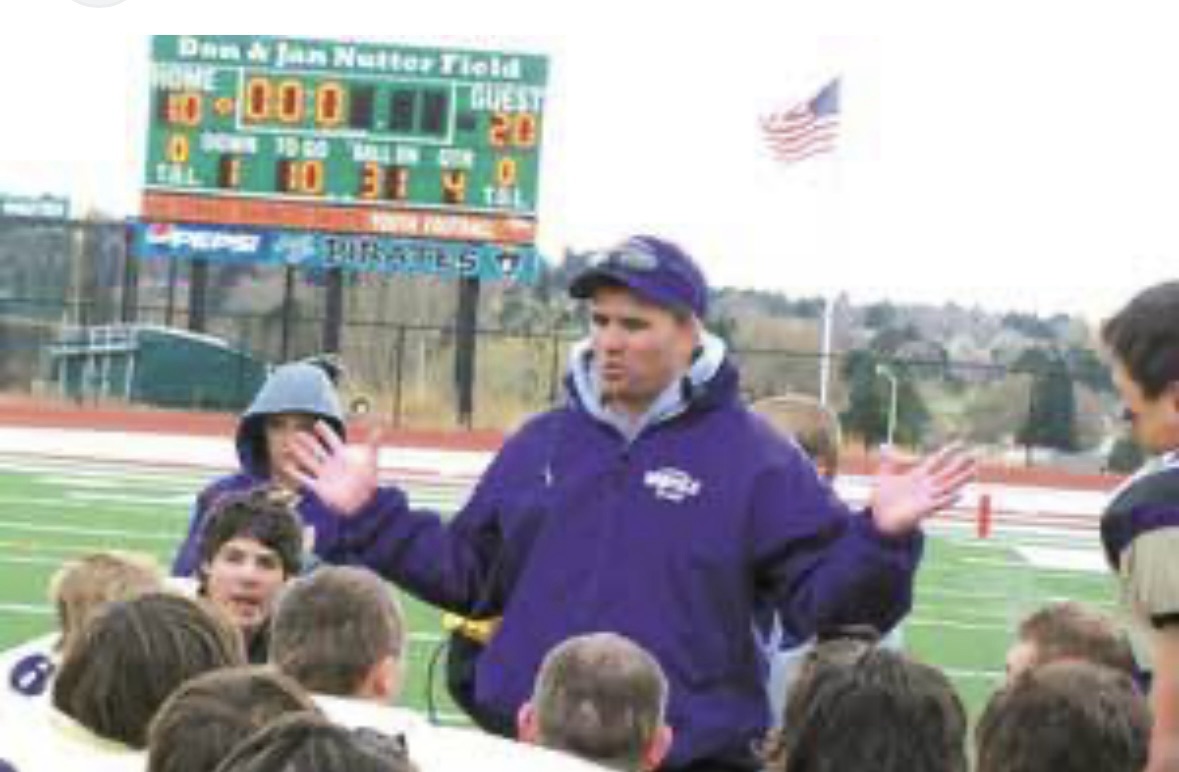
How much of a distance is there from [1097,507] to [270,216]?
34.8 feet

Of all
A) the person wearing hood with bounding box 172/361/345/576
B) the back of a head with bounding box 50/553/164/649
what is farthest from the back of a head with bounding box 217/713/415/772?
the person wearing hood with bounding box 172/361/345/576

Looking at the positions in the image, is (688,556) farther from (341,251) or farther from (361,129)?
(341,251)

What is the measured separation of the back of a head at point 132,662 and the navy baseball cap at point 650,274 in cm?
102

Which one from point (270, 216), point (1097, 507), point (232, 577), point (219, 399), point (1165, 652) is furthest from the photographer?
point (219, 399)

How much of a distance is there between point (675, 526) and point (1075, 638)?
3.64ft

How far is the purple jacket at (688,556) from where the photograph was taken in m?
3.88

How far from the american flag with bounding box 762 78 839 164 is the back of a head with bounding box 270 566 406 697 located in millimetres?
22173

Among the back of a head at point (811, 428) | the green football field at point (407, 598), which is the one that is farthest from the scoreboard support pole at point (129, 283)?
the back of a head at point (811, 428)

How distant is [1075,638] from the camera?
460cm

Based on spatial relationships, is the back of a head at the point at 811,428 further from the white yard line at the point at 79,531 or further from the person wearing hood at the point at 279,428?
the white yard line at the point at 79,531

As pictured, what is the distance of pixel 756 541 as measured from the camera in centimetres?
395

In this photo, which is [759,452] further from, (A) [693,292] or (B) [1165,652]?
(B) [1165,652]

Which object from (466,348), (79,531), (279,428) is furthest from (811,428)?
(466,348)

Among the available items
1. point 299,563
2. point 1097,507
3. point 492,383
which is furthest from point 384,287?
point 299,563
